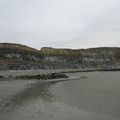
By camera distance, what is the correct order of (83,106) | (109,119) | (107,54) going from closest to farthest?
(109,119), (83,106), (107,54)

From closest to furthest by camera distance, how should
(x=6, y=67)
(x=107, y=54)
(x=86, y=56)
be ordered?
1. (x=6, y=67)
2. (x=86, y=56)
3. (x=107, y=54)

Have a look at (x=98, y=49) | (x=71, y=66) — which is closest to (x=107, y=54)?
(x=98, y=49)

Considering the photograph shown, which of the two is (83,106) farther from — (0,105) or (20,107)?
(0,105)

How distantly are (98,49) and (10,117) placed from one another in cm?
13728

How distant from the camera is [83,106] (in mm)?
12391

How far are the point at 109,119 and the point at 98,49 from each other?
137m

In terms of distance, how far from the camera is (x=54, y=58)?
4141 inches

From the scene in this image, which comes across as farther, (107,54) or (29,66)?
(107,54)

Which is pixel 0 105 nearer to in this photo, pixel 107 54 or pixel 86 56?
pixel 86 56

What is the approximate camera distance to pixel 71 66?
87.9m

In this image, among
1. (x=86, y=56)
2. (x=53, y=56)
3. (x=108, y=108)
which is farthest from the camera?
(x=86, y=56)

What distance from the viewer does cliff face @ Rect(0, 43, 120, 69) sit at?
231ft

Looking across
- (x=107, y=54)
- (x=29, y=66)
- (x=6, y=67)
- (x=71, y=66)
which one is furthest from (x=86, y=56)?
(x=6, y=67)

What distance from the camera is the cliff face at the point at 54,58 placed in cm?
7044
